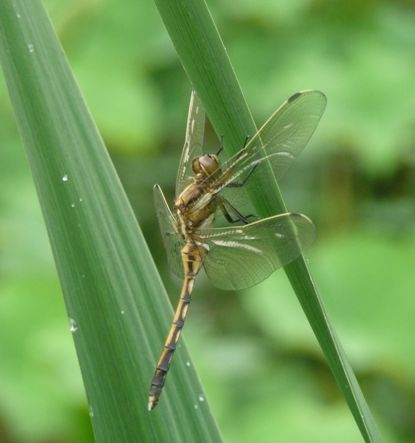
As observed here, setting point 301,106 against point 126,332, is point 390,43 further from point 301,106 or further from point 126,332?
point 126,332

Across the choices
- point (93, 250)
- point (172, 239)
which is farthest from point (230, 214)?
point (93, 250)

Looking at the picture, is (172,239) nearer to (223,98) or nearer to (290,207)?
(223,98)

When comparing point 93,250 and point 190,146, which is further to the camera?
point 190,146

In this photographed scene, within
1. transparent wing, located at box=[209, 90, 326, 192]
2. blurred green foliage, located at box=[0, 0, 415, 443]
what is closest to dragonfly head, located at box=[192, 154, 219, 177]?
transparent wing, located at box=[209, 90, 326, 192]

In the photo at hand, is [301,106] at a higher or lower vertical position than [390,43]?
lower

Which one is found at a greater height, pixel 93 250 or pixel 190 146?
pixel 190 146

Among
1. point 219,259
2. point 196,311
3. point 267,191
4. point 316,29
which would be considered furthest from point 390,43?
point 267,191
